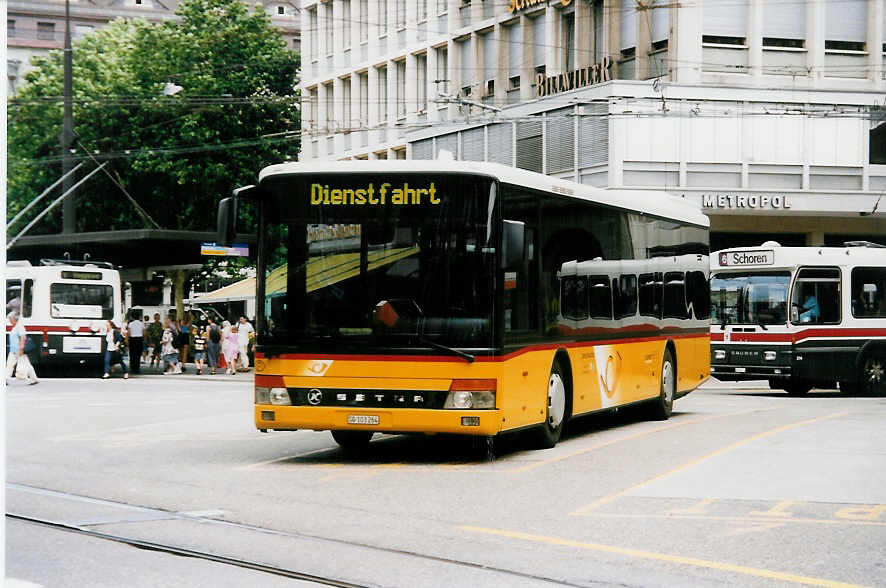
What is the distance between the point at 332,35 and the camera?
200 feet

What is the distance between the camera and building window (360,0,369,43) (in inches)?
2277

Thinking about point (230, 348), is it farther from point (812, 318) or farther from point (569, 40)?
point (812, 318)

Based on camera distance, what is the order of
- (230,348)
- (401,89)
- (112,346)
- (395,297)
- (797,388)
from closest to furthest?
(395,297), (797,388), (112,346), (230,348), (401,89)

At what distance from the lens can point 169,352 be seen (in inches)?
1523

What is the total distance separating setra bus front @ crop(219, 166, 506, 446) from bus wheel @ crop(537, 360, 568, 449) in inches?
62.7

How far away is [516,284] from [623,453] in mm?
2016

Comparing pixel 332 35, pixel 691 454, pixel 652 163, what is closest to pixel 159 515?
pixel 691 454

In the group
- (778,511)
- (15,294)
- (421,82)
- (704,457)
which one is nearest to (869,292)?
(704,457)

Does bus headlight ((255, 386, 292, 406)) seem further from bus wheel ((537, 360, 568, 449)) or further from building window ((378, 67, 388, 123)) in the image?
building window ((378, 67, 388, 123))

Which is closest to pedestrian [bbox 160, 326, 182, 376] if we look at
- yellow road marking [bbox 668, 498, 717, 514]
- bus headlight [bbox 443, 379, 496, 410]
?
bus headlight [bbox 443, 379, 496, 410]

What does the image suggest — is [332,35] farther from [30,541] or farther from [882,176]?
[30,541]

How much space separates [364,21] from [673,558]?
51647mm

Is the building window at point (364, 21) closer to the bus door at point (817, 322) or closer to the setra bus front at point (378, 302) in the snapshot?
the bus door at point (817, 322)

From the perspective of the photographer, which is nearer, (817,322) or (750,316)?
(817,322)
